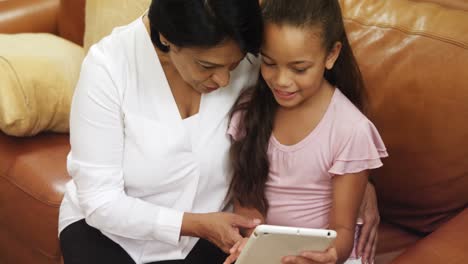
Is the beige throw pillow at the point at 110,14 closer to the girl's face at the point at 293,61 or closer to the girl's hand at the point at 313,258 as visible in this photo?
the girl's face at the point at 293,61

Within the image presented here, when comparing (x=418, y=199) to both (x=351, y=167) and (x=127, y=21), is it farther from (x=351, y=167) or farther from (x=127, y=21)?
(x=127, y=21)

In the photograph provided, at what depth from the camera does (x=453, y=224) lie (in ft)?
3.95

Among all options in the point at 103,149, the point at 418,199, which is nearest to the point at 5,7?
the point at 103,149

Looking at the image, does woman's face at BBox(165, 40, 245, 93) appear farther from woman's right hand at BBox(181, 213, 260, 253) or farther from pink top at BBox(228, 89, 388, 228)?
woman's right hand at BBox(181, 213, 260, 253)

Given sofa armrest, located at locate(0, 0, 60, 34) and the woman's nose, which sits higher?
the woman's nose

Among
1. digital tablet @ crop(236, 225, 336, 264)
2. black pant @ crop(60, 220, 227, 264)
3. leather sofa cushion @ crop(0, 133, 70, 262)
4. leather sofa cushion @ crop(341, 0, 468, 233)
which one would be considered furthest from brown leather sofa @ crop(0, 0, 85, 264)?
leather sofa cushion @ crop(341, 0, 468, 233)

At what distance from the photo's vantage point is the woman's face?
1.07 m

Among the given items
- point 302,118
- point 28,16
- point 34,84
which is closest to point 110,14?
point 34,84

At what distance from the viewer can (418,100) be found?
1.29m

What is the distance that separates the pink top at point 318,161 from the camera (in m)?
1.18

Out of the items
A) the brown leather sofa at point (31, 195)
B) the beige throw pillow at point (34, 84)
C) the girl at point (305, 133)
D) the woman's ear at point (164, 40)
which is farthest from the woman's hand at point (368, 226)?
the beige throw pillow at point (34, 84)

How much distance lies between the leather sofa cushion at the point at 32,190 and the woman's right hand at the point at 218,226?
1.42 ft

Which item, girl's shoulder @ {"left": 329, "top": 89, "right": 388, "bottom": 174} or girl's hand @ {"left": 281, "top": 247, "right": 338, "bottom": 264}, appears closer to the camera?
girl's hand @ {"left": 281, "top": 247, "right": 338, "bottom": 264}

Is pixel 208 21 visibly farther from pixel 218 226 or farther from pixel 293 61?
pixel 218 226
